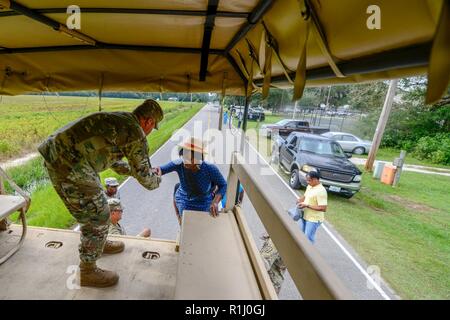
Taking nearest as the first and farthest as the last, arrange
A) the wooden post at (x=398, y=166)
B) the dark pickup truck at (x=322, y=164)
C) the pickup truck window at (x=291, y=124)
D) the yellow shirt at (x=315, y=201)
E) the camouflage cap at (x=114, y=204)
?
the camouflage cap at (x=114, y=204) → the yellow shirt at (x=315, y=201) → the dark pickup truck at (x=322, y=164) → the wooden post at (x=398, y=166) → the pickup truck window at (x=291, y=124)

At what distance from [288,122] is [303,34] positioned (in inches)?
766

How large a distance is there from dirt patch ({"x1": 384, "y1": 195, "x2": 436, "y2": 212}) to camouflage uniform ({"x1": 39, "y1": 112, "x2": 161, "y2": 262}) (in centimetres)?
1010

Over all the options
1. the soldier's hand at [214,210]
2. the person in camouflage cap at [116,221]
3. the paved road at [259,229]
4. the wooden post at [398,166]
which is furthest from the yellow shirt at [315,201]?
the wooden post at [398,166]

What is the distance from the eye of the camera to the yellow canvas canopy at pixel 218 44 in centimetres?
94

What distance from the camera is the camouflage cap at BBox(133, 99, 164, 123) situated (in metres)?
2.38

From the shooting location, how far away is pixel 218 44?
9.46 ft

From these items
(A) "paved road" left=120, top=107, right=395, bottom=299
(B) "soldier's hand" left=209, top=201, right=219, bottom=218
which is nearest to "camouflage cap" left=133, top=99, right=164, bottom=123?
(B) "soldier's hand" left=209, top=201, right=219, bottom=218

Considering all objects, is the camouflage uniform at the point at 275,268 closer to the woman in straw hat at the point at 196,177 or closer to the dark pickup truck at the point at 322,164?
the woman in straw hat at the point at 196,177

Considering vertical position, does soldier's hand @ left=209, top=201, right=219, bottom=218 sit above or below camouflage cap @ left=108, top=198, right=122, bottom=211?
above

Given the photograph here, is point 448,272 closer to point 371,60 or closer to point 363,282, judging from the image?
point 363,282

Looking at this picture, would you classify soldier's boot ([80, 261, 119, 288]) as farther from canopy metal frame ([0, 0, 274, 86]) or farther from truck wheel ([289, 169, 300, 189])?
Answer: truck wheel ([289, 169, 300, 189])

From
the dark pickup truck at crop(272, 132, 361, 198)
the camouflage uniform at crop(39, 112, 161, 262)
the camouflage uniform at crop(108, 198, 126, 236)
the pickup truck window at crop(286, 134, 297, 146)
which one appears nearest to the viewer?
the camouflage uniform at crop(39, 112, 161, 262)

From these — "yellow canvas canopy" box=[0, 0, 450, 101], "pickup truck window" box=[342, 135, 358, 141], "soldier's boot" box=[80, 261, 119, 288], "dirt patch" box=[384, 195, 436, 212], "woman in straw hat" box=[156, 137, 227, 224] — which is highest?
"yellow canvas canopy" box=[0, 0, 450, 101]

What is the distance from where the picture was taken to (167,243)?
122 inches
